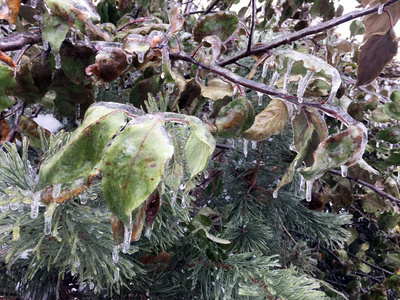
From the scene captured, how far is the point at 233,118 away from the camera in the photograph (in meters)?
0.30

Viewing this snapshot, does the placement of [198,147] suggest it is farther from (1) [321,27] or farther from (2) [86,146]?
(1) [321,27]

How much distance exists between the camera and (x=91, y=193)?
0.39m

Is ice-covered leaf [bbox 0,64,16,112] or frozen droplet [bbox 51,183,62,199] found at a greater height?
ice-covered leaf [bbox 0,64,16,112]

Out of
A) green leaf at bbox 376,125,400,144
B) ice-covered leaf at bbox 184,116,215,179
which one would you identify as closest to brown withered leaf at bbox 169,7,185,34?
ice-covered leaf at bbox 184,116,215,179

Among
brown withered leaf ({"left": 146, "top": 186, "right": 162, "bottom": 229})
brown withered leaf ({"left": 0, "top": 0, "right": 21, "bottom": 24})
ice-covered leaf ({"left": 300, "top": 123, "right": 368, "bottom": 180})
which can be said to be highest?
brown withered leaf ({"left": 0, "top": 0, "right": 21, "bottom": 24})

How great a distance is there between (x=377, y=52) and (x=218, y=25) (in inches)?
7.5

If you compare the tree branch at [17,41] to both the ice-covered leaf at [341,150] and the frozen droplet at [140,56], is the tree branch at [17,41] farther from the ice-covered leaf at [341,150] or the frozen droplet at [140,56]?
the ice-covered leaf at [341,150]

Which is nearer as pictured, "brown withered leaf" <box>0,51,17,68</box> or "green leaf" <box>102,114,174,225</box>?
"green leaf" <box>102,114,174,225</box>

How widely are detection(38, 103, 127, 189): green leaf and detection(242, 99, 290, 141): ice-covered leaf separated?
0.58 feet

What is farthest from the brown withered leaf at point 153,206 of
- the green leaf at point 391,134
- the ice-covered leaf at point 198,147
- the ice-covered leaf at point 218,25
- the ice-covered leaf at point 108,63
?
the green leaf at point 391,134

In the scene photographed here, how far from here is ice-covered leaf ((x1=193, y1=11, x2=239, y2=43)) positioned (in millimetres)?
400

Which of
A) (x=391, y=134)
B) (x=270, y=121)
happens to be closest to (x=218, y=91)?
(x=270, y=121)

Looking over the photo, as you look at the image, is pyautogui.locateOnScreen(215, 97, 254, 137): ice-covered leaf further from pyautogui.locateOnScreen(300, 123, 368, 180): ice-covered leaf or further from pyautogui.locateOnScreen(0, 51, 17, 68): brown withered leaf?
pyautogui.locateOnScreen(0, 51, 17, 68): brown withered leaf

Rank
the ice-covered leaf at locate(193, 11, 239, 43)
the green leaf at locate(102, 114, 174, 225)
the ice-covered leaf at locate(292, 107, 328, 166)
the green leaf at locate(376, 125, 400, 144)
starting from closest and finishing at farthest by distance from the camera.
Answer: the green leaf at locate(102, 114, 174, 225), the ice-covered leaf at locate(292, 107, 328, 166), the ice-covered leaf at locate(193, 11, 239, 43), the green leaf at locate(376, 125, 400, 144)
